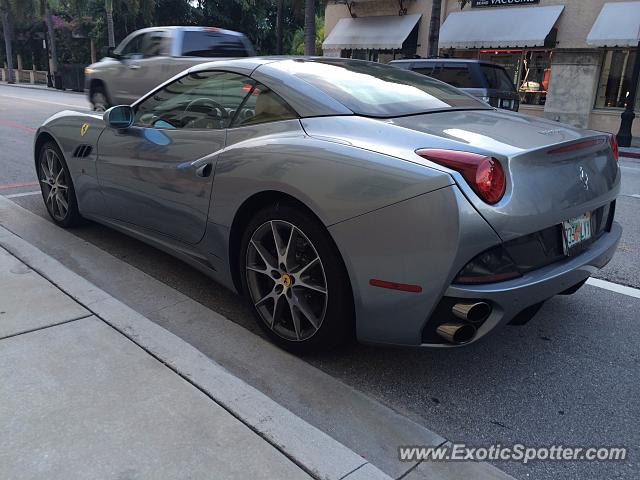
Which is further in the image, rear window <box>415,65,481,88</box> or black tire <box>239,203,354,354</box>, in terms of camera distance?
rear window <box>415,65,481,88</box>

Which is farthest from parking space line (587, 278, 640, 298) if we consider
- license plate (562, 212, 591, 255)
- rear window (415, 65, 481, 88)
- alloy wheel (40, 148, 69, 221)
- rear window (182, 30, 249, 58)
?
rear window (182, 30, 249, 58)

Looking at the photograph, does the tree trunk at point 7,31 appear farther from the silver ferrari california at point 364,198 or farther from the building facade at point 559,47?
the silver ferrari california at point 364,198

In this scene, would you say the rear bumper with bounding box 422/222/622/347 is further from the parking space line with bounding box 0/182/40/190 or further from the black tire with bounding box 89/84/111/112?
the black tire with bounding box 89/84/111/112

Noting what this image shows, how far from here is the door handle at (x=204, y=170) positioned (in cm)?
331

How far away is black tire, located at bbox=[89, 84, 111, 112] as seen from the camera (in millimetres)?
11663

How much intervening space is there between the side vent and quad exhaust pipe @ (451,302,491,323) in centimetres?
322

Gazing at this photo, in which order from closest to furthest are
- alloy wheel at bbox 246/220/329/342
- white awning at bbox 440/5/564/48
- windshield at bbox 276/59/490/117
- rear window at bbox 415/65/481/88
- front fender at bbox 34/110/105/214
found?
1. alloy wheel at bbox 246/220/329/342
2. windshield at bbox 276/59/490/117
3. front fender at bbox 34/110/105/214
4. rear window at bbox 415/65/481/88
5. white awning at bbox 440/5/564/48

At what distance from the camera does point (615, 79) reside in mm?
18078

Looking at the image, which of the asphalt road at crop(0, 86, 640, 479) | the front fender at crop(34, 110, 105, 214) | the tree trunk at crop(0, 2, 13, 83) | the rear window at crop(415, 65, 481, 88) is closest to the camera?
the asphalt road at crop(0, 86, 640, 479)

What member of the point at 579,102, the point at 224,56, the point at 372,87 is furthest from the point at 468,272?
the point at 579,102

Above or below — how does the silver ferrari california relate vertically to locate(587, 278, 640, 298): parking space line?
above

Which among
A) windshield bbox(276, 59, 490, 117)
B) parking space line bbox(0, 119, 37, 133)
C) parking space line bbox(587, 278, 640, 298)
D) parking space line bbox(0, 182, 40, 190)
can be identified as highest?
windshield bbox(276, 59, 490, 117)

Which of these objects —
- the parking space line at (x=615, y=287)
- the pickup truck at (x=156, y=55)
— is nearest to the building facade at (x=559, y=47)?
the pickup truck at (x=156, y=55)

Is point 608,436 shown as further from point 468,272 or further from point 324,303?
point 324,303
